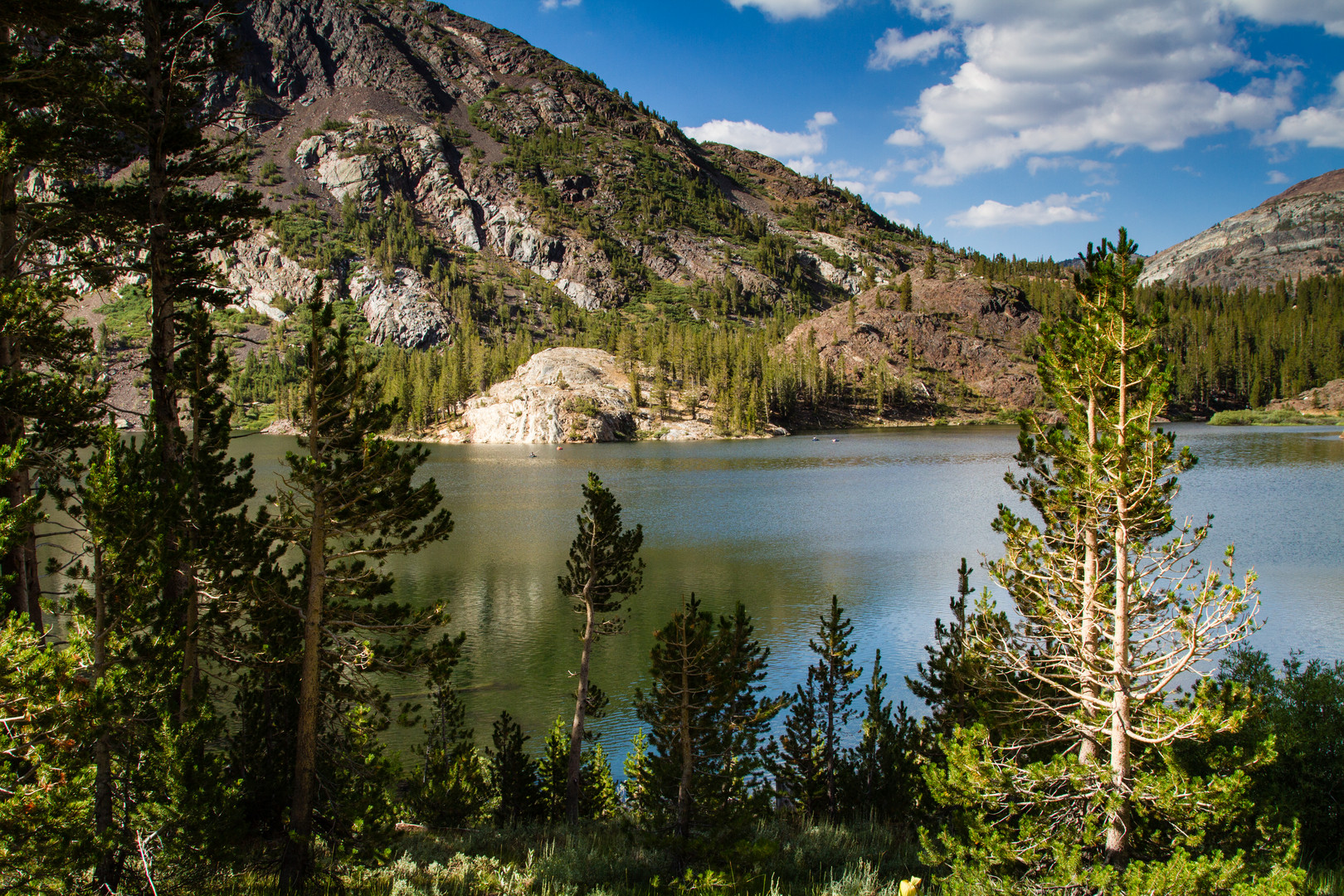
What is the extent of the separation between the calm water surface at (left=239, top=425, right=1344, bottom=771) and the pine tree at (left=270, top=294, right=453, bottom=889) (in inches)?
421

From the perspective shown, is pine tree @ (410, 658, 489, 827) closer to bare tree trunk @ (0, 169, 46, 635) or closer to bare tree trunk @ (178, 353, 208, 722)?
bare tree trunk @ (178, 353, 208, 722)

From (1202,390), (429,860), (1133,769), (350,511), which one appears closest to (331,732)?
(429,860)

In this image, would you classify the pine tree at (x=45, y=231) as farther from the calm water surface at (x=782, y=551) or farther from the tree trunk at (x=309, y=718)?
the calm water surface at (x=782, y=551)

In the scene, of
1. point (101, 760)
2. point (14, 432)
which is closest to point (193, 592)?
point (101, 760)

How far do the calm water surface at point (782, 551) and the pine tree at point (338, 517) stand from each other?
10704 millimetres

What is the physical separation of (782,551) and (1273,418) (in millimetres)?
131664

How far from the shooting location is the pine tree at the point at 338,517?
1139 centimetres

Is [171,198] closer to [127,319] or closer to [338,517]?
[338,517]

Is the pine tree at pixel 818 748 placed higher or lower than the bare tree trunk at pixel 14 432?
lower

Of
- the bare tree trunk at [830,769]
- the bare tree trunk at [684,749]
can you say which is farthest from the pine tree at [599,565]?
the bare tree trunk at [830,769]

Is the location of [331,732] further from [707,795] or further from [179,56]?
[179,56]

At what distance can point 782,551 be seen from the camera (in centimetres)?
4184

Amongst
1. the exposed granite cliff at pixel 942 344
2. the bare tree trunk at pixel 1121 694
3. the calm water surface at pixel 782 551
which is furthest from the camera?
the exposed granite cliff at pixel 942 344

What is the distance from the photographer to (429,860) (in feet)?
39.8
